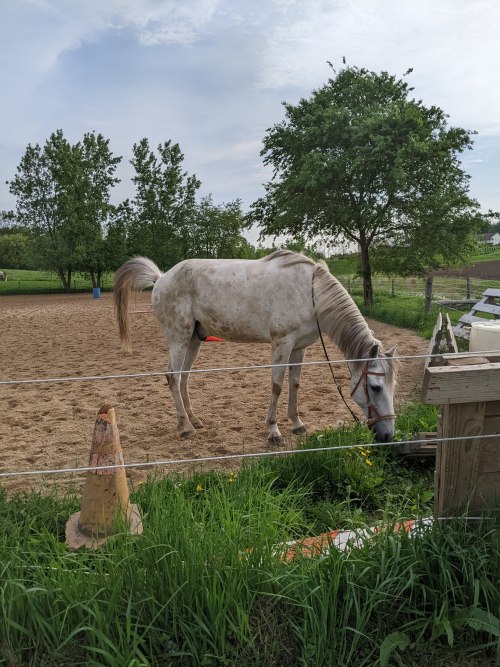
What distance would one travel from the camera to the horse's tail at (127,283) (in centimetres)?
588

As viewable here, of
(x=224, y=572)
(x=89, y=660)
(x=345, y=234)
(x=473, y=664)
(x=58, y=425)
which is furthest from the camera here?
(x=345, y=234)

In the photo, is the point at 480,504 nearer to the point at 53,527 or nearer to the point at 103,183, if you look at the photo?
the point at 53,527

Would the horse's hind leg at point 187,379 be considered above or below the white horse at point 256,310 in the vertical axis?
below

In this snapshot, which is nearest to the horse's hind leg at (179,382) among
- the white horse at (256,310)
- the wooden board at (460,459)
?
the white horse at (256,310)

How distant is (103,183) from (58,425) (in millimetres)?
34594

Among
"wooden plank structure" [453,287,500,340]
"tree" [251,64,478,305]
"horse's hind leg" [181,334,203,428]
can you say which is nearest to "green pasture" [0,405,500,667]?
"horse's hind leg" [181,334,203,428]

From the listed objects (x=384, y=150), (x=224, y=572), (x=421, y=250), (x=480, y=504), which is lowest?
(x=224, y=572)

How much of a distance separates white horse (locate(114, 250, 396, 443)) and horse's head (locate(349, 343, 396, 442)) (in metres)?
0.13

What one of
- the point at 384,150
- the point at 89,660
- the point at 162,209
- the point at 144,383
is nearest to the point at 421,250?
the point at 384,150

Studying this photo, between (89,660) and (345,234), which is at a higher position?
(345,234)

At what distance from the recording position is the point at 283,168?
18.5 meters

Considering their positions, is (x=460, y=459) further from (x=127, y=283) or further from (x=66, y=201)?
(x=66, y=201)

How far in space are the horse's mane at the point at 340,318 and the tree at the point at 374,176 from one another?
10.9 meters

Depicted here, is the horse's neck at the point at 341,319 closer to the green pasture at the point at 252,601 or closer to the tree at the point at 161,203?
the green pasture at the point at 252,601
